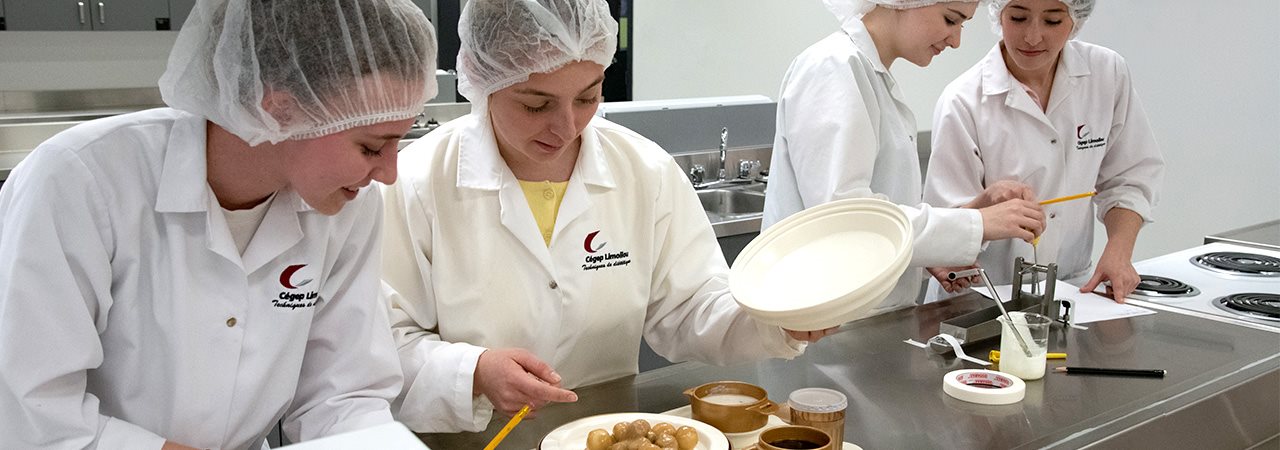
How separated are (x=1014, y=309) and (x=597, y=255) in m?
1.02

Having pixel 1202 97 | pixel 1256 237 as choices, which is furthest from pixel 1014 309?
pixel 1202 97

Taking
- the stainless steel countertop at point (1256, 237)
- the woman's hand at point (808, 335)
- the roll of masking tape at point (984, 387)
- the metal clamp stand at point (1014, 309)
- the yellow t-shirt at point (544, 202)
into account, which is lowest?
the roll of masking tape at point (984, 387)

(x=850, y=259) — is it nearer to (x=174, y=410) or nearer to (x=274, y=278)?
(x=274, y=278)

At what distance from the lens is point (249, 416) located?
1.58 metres

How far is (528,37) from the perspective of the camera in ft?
5.90

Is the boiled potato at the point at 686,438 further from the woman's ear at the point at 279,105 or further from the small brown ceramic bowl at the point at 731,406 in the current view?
the woman's ear at the point at 279,105

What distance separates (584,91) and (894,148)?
0.92 m

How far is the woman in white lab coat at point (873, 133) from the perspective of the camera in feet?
7.67

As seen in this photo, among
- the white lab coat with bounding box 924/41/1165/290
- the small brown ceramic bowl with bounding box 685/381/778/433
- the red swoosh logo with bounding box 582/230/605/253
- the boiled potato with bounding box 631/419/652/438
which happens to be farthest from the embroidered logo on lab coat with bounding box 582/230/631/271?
the white lab coat with bounding box 924/41/1165/290

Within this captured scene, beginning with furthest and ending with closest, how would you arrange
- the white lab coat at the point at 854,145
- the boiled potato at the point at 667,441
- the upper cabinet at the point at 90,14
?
the upper cabinet at the point at 90,14 < the white lab coat at the point at 854,145 < the boiled potato at the point at 667,441

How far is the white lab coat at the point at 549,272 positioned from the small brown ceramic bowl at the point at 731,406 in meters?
0.16

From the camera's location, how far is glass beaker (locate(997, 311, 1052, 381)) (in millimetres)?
2016

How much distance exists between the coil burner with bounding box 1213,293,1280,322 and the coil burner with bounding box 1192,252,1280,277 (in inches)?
11.5

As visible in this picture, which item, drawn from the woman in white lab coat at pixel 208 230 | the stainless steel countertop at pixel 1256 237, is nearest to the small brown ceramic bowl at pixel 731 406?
the woman in white lab coat at pixel 208 230
